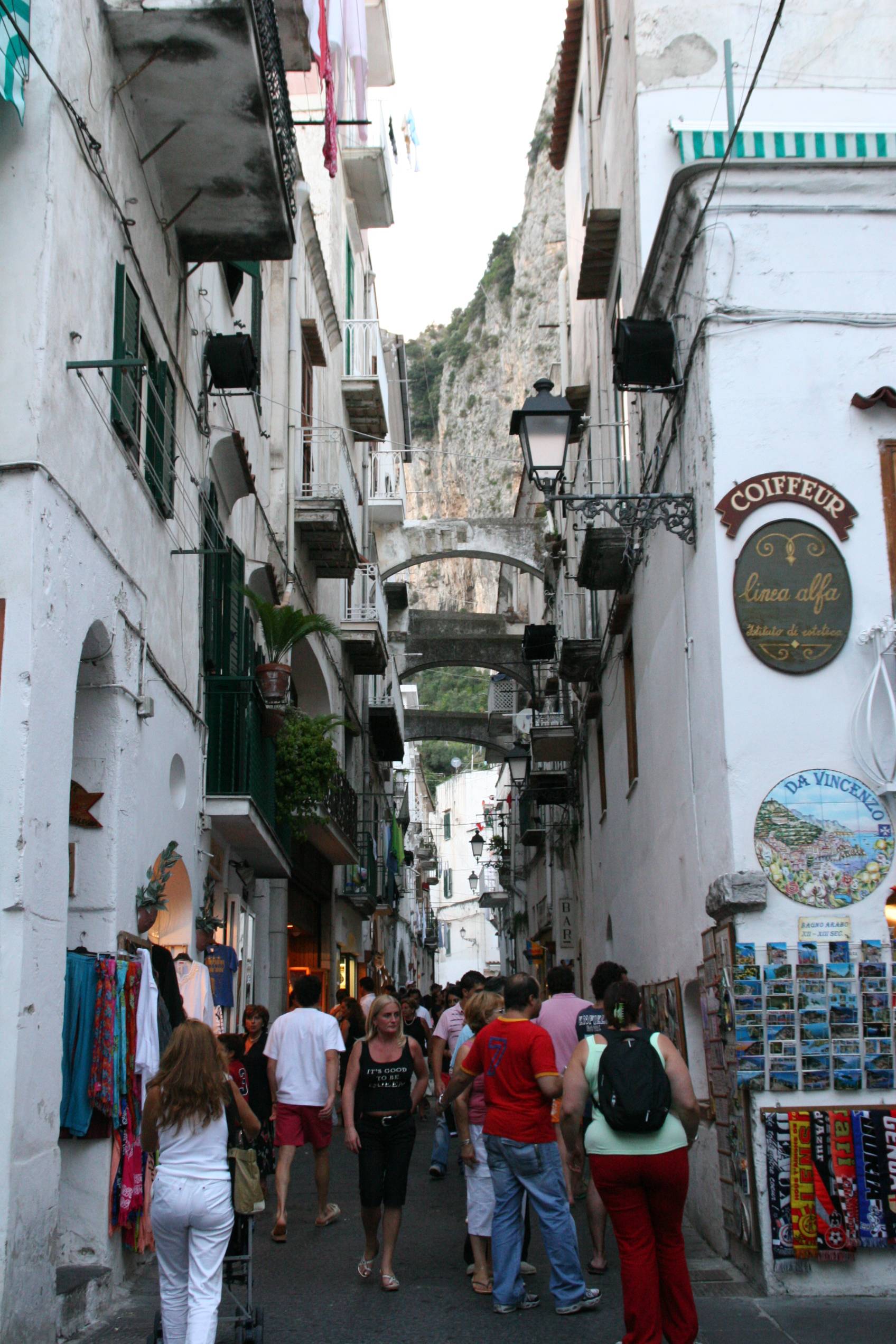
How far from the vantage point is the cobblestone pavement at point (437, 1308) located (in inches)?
252

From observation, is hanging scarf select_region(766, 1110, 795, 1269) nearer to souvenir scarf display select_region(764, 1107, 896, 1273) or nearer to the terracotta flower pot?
souvenir scarf display select_region(764, 1107, 896, 1273)

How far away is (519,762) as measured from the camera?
25.7m

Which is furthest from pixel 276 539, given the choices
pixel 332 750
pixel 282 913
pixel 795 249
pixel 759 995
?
pixel 759 995

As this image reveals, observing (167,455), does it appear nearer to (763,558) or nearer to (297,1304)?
(763,558)

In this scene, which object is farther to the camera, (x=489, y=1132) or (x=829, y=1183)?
(x=829, y=1183)

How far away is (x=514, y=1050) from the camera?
23.2 ft

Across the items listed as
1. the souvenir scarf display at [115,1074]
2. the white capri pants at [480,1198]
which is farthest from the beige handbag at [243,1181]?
→ the white capri pants at [480,1198]

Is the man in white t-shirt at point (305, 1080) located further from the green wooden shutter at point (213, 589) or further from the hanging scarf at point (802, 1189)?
the green wooden shutter at point (213, 589)

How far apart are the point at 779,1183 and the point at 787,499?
13.0ft

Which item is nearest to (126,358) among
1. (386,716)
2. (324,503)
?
(324,503)

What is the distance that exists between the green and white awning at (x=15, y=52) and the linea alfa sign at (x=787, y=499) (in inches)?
178

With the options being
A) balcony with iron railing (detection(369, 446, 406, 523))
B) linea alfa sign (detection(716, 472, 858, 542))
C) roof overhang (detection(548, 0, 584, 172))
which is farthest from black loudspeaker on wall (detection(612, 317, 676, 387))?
balcony with iron railing (detection(369, 446, 406, 523))

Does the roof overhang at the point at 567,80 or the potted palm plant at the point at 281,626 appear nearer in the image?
the potted palm plant at the point at 281,626

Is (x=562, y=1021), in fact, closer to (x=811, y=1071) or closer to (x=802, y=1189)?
(x=811, y=1071)
